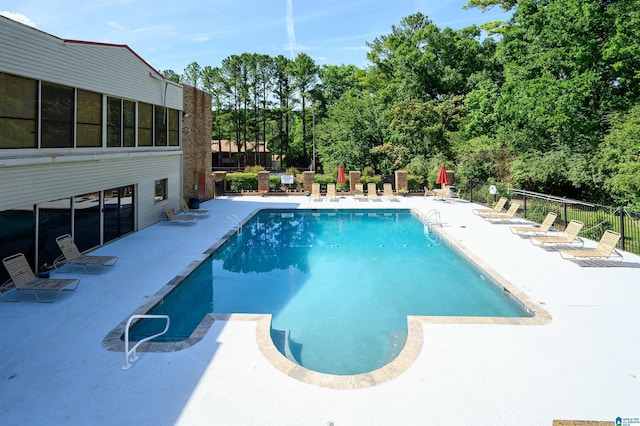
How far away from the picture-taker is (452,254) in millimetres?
12000

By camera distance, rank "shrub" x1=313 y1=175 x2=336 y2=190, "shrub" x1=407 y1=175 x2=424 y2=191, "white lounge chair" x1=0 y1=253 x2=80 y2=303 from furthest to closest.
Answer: "shrub" x1=313 y1=175 x2=336 y2=190 < "shrub" x1=407 y1=175 x2=424 y2=191 < "white lounge chair" x1=0 y1=253 x2=80 y2=303

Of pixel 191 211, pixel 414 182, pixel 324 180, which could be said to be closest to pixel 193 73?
pixel 324 180

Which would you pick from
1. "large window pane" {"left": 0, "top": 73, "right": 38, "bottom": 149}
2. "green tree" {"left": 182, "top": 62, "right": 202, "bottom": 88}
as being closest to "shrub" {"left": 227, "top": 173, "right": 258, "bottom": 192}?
"large window pane" {"left": 0, "top": 73, "right": 38, "bottom": 149}

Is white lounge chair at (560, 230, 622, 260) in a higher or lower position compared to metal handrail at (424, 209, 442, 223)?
lower

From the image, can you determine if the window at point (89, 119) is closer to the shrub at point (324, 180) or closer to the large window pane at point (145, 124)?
the large window pane at point (145, 124)

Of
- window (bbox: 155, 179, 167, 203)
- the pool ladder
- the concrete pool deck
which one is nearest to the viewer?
the concrete pool deck

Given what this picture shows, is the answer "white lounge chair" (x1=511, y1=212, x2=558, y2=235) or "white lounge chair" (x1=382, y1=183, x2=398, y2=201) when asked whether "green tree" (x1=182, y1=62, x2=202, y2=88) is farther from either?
"white lounge chair" (x1=511, y1=212, x2=558, y2=235)

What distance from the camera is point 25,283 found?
7.43m

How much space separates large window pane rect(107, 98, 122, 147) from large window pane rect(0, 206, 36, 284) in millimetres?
3901

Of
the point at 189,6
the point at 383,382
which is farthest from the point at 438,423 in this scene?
the point at 189,6

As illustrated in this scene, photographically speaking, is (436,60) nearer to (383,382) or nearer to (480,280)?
(480,280)

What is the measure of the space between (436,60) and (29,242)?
108 feet

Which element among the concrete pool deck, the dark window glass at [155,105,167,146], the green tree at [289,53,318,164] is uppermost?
the green tree at [289,53,318,164]

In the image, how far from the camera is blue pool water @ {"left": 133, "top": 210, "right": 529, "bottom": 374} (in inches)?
266
